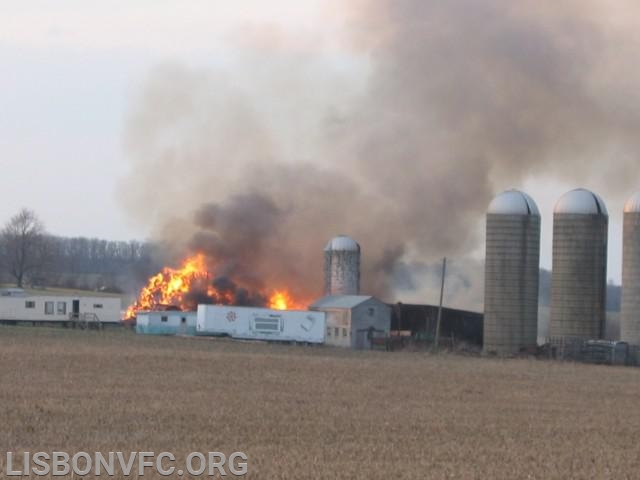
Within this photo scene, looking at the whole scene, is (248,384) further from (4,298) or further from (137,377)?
(4,298)

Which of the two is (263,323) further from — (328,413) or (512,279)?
(328,413)

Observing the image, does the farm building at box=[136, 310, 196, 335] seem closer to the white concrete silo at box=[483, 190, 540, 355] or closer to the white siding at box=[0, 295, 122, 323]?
the white siding at box=[0, 295, 122, 323]

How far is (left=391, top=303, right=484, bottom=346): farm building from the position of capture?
69875mm

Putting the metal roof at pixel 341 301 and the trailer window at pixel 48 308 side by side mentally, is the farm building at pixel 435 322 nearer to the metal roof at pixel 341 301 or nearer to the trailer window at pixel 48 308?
the metal roof at pixel 341 301

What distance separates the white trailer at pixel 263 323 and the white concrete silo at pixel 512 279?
8.90 meters

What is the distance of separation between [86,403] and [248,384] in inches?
309

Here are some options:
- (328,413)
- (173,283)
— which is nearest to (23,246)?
(173,283)

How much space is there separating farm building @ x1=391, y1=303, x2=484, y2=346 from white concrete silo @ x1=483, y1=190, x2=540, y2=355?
707cm

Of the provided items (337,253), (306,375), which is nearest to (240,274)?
(337,253)

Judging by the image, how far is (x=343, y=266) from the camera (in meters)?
75.5

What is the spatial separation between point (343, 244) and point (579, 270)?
17.6 metres

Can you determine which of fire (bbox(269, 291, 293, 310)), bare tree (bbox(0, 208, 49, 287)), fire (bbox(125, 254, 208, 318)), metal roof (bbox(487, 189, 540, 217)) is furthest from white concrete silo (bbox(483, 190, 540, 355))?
bare tree (bbox(0, 208, 49, 287))

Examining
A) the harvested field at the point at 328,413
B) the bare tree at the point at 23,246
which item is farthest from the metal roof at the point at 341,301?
the bare tree at the point at 23,246

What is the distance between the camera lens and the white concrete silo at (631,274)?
6066cm
